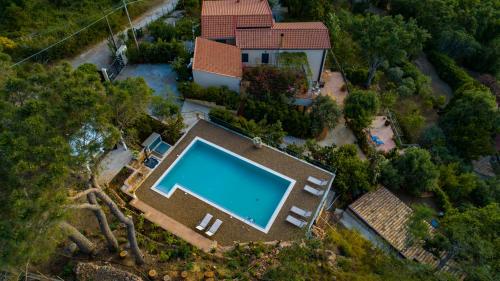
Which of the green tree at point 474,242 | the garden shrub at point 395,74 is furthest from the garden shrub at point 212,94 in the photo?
the garden shrub at point 395,74

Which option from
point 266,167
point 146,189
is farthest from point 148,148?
point 266,167

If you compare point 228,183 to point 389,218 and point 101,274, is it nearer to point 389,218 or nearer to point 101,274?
point 101,274

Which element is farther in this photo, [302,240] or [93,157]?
[302,240]

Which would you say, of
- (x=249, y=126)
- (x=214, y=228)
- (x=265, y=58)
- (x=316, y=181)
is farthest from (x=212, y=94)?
(x=214, y=228)

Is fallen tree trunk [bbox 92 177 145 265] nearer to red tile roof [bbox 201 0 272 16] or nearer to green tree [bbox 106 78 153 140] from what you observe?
green tree [bbox 106 78 153 140]

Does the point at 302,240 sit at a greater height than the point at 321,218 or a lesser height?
greater

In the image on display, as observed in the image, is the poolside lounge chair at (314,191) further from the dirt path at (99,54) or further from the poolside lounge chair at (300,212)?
the dirt path at (99,54)

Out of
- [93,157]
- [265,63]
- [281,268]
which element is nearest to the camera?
[93,157]

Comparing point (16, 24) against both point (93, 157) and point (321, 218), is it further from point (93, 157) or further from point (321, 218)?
point (321, 218)
